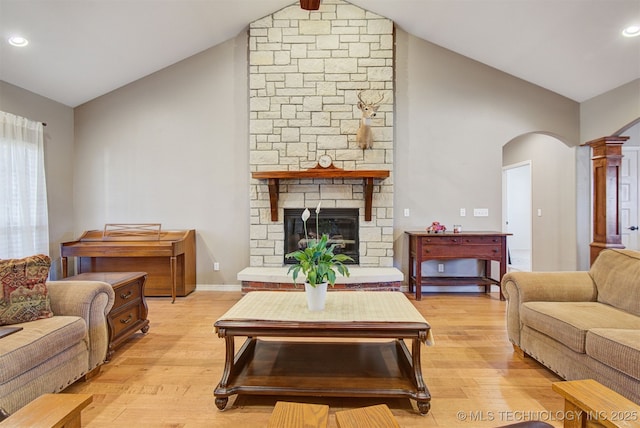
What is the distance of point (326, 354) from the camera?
7.39 ft

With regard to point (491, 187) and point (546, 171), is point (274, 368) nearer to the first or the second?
point (491, 187)

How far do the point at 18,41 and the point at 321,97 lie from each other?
10.6ft

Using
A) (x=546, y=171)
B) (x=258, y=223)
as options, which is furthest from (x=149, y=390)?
(x=546, y=171)

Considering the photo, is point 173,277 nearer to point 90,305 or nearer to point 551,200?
point 90,305

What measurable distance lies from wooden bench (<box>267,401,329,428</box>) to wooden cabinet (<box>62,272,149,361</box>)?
188 cm

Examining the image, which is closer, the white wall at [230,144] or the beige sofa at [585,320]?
the beige sofa at [585,320]

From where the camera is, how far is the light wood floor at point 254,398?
182 cm

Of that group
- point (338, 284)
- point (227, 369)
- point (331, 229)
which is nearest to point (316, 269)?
point (227, 369)

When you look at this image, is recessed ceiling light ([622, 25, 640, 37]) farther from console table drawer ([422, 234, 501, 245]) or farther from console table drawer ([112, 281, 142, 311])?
console table drawer ([112, 281, 142, 311])

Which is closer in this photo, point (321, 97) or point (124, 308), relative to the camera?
point (124, 308)

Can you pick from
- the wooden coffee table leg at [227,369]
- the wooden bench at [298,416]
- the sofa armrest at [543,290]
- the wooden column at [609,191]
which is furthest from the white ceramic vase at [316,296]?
the wooden column at [609,191]

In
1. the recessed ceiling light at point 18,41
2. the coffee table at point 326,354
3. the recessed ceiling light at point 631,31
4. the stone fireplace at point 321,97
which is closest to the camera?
the coffee table at point 326,354

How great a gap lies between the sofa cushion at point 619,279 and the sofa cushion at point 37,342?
11.9 ft

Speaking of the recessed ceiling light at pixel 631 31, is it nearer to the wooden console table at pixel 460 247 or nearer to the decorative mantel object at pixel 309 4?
the wooden console table at pixel 460 247
